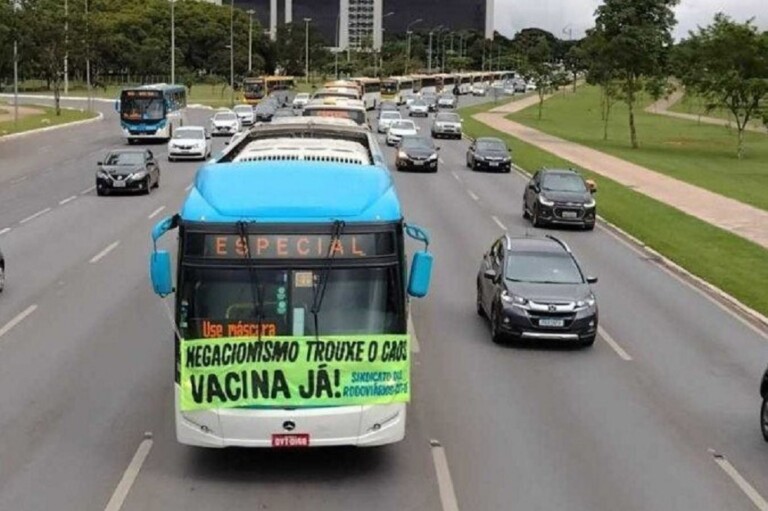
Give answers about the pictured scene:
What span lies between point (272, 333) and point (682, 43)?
67.1m

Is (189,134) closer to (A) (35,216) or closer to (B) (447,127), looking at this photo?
(A) (35,216)

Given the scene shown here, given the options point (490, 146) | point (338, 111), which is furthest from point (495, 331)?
point (490, 146)

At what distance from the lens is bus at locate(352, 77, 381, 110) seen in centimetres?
10444

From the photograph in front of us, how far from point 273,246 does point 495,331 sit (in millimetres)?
7826

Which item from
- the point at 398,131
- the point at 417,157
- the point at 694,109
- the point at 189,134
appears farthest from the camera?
the point at 694,109

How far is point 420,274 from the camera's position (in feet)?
41.3

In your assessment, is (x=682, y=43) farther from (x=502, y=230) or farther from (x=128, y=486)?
(x=128, y=486)

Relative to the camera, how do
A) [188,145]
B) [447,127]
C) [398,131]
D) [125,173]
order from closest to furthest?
[125,173] → [188,145] → [398,131] → [447,127]

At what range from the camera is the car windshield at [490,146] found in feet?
173

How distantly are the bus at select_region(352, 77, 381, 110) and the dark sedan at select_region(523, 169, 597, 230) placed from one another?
218ft

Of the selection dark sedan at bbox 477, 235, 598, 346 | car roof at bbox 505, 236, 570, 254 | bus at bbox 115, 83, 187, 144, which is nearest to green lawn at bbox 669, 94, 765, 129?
bus at bbox 115, 83, 187, 144

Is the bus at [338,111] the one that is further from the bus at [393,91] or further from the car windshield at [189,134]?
the bus at [393,91]

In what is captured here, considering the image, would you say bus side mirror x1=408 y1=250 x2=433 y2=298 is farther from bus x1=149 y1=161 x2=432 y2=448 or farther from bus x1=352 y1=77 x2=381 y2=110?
bus x1=352 y1=77 x2=381 y2=110

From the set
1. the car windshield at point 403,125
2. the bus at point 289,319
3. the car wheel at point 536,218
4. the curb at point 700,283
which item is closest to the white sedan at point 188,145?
the car windshield at point 403,125
